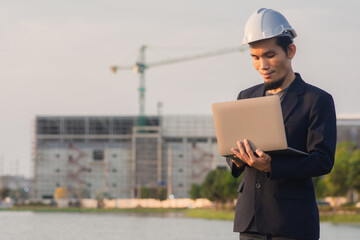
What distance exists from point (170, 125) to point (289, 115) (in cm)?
16657

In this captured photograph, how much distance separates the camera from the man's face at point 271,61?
397cm

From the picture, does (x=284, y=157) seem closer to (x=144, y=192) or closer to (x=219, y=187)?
(x=219, y=187)

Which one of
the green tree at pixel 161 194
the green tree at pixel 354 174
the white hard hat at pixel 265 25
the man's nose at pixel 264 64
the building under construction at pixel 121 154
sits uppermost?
the building under construction at pixel 121 154

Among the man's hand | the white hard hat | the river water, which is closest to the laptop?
the man's hand

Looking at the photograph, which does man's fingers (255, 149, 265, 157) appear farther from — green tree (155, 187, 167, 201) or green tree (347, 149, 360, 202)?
green tree (155, 187, 167, 201)

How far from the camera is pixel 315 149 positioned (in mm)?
3844

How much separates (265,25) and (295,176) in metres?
0.74

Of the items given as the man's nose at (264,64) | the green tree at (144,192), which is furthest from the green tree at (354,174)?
the green tree at (144,192)

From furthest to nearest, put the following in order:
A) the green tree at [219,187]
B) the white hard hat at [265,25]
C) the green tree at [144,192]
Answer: the green tree at [144,192]
the green tree at [219,187]
the white hard hat at [265,25]

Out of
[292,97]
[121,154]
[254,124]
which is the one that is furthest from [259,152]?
[121,154]

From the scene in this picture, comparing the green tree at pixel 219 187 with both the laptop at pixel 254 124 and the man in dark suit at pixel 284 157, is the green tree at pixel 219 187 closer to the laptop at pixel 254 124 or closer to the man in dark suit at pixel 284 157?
the man in dark suit at pixel 284 157

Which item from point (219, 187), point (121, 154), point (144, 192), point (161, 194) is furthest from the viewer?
point (121, 154)

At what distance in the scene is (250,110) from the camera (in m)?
3.79

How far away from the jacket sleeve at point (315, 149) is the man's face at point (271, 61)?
0.74 feet
